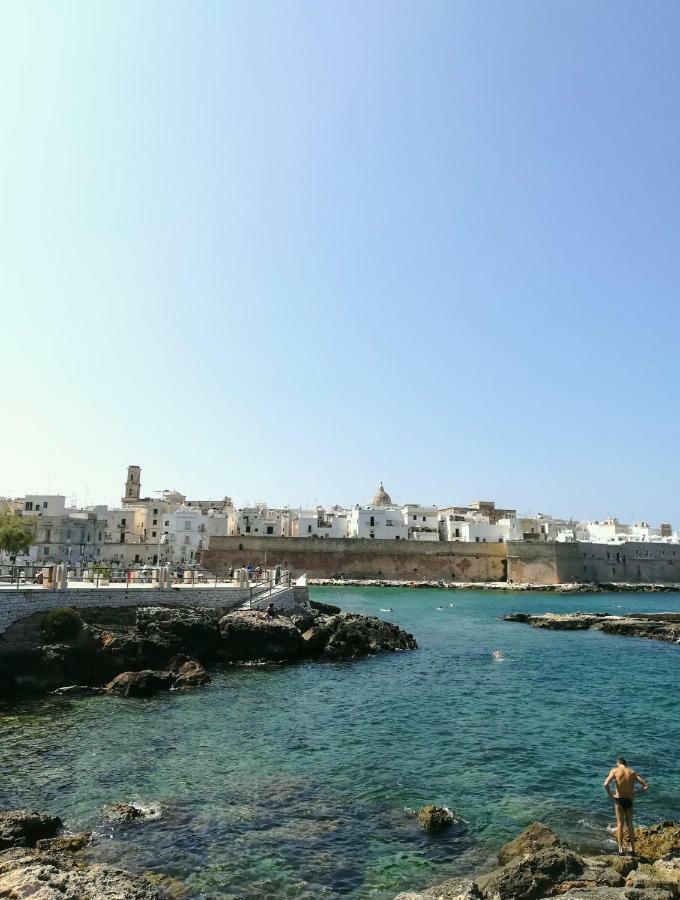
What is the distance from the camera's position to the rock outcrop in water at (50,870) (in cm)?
884

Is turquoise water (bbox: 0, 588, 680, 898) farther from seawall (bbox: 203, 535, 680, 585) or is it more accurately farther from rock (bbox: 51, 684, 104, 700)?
seawall (bbox: 203, 535, 680, 585)

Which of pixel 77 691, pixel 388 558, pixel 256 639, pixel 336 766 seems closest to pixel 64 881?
pixel 336 766

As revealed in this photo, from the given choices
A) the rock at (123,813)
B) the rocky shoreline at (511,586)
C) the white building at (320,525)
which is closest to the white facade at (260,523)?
the white building at (320,525)

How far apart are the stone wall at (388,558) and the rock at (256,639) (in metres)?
59.1

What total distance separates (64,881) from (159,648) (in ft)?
49.6

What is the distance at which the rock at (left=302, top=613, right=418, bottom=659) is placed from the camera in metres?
30.3

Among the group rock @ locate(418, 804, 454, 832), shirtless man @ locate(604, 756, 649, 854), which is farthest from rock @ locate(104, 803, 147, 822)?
shirtless man @ locate(604, 756, 649, 854)

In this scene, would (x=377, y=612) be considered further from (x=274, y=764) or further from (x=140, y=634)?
(x=274, y=764)

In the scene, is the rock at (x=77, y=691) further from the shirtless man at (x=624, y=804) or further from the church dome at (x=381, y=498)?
the church dome at (x=381, y=498)

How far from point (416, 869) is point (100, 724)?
1042cm

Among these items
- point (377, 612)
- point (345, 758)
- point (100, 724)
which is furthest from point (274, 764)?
point (377, 612)

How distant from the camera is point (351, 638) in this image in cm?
3109

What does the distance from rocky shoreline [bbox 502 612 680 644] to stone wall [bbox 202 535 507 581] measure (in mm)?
38545

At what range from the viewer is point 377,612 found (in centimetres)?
5072
